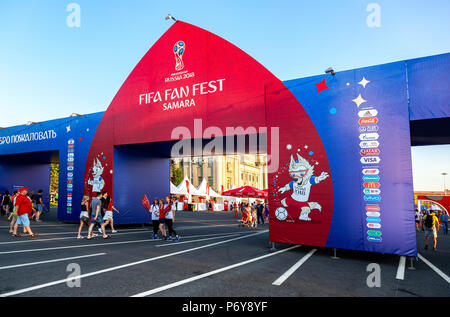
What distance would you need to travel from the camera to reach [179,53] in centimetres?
1355

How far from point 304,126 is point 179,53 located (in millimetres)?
7088

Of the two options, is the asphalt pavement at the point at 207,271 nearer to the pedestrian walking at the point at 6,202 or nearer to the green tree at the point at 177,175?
the pedestrian walking at the point at 6,202

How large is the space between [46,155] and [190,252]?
16.7m

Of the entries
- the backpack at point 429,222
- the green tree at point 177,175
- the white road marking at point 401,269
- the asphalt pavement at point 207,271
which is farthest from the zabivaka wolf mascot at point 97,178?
the green tree at point 177,175

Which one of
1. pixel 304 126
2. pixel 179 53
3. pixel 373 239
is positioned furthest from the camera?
pixel 179 53

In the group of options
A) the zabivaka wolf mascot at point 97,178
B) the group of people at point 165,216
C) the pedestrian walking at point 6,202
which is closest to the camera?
the group of people at point 165,216

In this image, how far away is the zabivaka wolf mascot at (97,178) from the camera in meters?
16.0

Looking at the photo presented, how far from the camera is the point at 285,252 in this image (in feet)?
31.1

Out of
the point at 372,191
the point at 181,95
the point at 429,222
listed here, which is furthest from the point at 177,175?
the point at 372,191

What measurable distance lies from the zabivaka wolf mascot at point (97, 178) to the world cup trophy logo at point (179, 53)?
22.8 ft

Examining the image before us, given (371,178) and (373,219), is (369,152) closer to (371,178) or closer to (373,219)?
(371,178)

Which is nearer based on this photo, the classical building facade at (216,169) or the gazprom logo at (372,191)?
the gazprom logo at (372,191)
